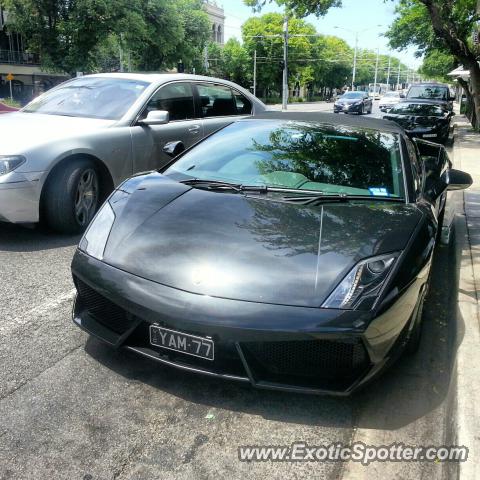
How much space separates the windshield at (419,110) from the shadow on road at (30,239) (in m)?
12.2

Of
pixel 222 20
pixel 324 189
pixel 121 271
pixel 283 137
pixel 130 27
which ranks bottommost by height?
pixel 121 271

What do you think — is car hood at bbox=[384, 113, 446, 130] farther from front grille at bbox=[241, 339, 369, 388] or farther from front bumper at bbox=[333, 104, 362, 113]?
front bumper at bbox=[333, 104, 362, 113]

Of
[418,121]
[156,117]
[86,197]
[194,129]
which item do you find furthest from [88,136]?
[418,121]

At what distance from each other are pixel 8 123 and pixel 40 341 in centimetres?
291

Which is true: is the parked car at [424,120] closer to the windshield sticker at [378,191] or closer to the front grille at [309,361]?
the windshield sticker at [378,191]

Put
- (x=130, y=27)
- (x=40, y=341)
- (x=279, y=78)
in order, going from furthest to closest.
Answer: (x=279, y=78)
(x=130, y=27)
(x=40, y=341)

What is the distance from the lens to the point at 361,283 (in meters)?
2.39

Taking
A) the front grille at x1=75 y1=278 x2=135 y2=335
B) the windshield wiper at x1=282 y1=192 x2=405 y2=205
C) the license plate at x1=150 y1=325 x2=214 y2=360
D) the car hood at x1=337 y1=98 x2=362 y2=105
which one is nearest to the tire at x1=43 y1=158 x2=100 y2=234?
the front grille at x1=75 y1=278 x2=135 y2=335

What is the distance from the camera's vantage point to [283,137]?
3.80 metres

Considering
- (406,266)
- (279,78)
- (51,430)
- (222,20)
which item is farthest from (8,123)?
(222,20)

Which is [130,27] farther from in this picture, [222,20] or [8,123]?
[222,20]

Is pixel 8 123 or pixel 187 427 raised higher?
pixel 8 123

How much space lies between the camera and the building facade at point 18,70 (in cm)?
4403

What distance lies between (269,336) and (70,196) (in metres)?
3.25
